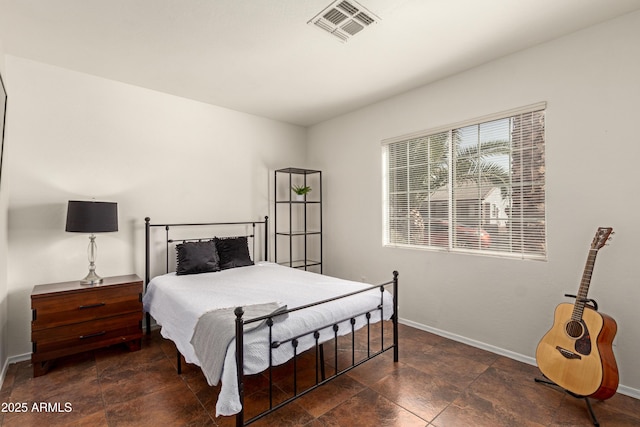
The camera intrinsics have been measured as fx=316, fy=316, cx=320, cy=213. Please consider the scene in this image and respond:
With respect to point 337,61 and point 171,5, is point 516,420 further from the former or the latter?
point 171,5

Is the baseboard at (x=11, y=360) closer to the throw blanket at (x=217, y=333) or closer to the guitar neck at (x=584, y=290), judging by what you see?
the throw blanket at (x=217, y=333)

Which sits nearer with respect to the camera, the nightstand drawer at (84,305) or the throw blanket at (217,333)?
the throw blanket at (217,333)

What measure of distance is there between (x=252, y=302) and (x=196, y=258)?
1358 mm

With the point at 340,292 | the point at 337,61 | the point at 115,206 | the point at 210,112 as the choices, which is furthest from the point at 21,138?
the point at 340,292

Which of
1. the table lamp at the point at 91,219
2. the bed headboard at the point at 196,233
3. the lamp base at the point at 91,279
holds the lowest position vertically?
the lamp base at the point at 91,279

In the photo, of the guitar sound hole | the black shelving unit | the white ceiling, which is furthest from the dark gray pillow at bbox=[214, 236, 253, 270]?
the guitar sound hole

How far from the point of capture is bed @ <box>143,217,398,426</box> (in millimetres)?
1836

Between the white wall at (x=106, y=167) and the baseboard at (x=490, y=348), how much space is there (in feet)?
8.65

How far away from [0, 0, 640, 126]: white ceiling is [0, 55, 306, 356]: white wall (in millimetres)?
272

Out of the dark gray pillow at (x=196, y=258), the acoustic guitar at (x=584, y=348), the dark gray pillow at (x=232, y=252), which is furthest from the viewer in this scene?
the dark gray pillow at (x=232, y=252)

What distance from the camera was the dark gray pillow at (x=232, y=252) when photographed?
12.5ft

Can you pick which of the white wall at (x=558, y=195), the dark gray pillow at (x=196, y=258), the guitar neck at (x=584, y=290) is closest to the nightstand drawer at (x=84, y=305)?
the dark gray pillow at (x=196, y=258)

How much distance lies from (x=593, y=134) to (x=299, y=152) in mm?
3676

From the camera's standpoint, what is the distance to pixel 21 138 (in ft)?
9.69
